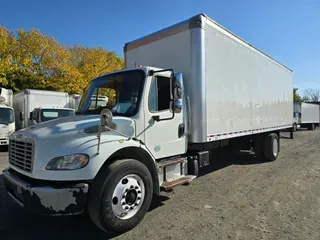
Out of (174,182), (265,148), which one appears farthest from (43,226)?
(265,148)

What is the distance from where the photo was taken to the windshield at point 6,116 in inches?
478

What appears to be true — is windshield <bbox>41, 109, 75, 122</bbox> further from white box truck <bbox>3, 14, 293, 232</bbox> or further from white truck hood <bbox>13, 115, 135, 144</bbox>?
white truck hood <bbox>13, 115, 135, 144</bbox>

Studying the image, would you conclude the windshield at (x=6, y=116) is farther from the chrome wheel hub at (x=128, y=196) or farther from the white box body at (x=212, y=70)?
the chrome wheel hub at (x=128, y=196)

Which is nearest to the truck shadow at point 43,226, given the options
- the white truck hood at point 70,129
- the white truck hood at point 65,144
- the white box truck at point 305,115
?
the white truck hood at point 65,144

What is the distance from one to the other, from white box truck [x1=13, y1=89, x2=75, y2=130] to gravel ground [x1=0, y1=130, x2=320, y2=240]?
840 centimetres

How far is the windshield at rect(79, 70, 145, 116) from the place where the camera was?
4.11 m

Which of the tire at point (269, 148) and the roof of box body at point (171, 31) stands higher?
the roof of box body at point (171, 31)

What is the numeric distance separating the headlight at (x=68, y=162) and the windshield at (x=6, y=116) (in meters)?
10.9

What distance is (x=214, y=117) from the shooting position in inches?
211

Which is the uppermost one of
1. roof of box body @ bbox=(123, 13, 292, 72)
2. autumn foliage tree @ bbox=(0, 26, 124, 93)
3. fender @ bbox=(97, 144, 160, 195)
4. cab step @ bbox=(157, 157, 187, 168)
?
autumn foliage tree @ bbox=(0, 26, 124, 93)

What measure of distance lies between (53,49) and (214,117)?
68.2ft

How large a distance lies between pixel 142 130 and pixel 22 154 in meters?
1.77

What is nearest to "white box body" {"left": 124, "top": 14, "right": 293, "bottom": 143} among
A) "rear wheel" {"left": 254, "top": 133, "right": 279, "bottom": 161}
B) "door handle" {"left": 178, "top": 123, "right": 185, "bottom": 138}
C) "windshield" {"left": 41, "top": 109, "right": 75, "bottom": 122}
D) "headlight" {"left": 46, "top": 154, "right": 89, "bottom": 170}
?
"door handle" {"left": 178, "top": 123, "right": 185, "bottom": 138}

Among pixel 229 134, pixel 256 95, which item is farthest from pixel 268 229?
pixel 256 95
